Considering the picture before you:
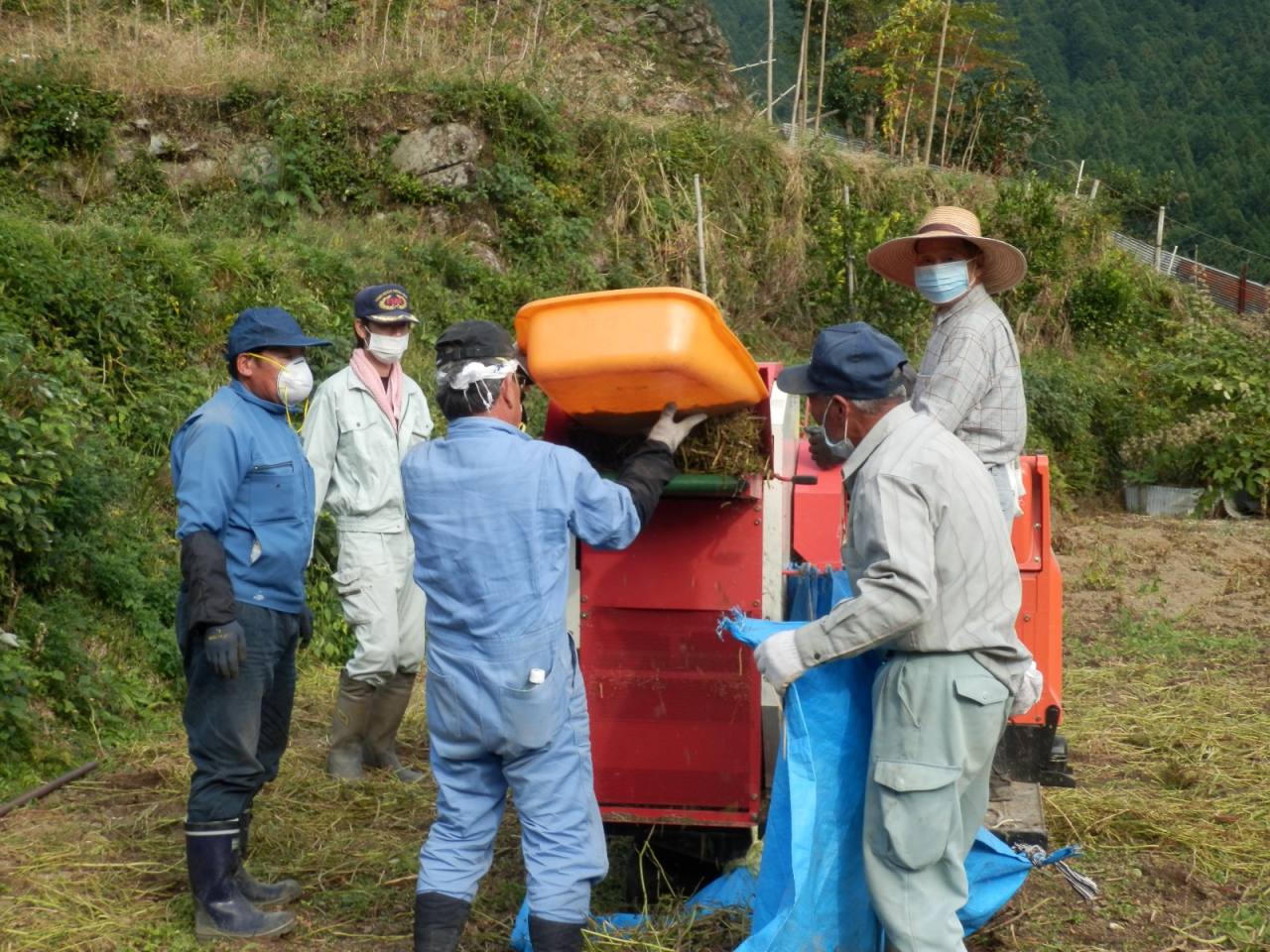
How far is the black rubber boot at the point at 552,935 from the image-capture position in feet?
10.5

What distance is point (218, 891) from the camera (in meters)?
3.76

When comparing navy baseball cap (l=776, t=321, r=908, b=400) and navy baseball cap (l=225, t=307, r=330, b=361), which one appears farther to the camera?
navy baseball cap (l=225, t=307, r=330, b=361)

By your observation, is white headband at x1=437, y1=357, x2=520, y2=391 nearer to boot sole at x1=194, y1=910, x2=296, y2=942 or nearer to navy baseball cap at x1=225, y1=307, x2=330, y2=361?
navy baseball cap at x1=225, y1=307, x2=330, y2=361

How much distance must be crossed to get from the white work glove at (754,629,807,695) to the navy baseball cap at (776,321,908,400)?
60 centimetres

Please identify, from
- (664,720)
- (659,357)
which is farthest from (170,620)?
(659,357)

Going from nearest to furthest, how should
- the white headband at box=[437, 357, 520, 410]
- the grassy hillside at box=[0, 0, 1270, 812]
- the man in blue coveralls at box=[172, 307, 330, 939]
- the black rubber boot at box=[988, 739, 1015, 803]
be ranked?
the white headband at box=[437, 357, 520, 410]
the man in blue coveralls at box=[172, 307, 330, 939]
the black rubber boot at box=[988, 739, 1015, 803]
the grassy hillside at box=[0, 0, 1270, 812]

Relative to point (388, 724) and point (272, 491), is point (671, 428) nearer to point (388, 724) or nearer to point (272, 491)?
point (272, 491)

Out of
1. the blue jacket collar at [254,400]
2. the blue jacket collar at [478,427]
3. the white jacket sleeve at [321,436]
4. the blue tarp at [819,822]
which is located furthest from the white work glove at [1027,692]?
the white jacket sleeve at [321,436]

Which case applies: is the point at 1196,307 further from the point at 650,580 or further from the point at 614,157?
the point at 650,580

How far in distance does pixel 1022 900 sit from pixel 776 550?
1.37 meters

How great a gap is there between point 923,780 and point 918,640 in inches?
12.6

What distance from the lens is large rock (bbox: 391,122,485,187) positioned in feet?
36.8

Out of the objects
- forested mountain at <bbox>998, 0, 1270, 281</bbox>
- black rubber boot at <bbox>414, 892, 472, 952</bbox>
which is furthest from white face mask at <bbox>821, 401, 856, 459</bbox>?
forested mountain at <bbox>998, 0, 1270, 281</bbox>

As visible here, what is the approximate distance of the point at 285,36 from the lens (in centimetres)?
1262
